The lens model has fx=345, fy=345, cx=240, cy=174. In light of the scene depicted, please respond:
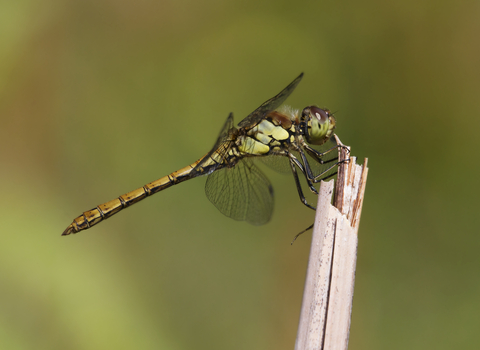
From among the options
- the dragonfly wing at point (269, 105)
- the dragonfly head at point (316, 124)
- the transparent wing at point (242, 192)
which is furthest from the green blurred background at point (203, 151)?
the dragonfly wing at point (269, 105)

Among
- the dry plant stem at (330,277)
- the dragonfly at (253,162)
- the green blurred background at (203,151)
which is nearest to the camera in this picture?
the dry plant stem at (330,277)

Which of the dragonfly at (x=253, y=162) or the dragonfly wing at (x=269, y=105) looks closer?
the dragonfly wing at (x=269, y=105)

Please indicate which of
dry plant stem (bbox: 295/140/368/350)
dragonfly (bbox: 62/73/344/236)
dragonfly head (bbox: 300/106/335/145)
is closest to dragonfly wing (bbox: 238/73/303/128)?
dragonfly (bbox: 62/73/344/236)

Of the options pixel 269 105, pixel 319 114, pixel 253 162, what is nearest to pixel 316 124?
pixel 319 114

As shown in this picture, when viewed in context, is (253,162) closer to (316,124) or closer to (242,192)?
(242,192)

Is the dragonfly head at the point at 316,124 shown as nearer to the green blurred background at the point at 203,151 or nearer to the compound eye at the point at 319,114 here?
the compound eye at the point at 319,114

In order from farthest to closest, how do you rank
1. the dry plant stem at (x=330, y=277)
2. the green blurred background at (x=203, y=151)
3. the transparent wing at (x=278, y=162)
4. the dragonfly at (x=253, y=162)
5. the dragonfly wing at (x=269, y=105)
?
the green blurred background at (x=203, y=151), the transparent wing at (x=278, y=162), the dragonfly at (x=253, y=162), the dragonfly wing at (x=269, y=105), the dry plant stem at (x=330, y=277)
